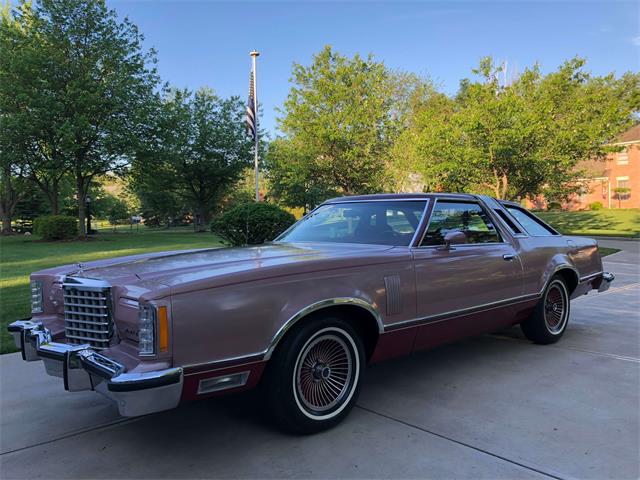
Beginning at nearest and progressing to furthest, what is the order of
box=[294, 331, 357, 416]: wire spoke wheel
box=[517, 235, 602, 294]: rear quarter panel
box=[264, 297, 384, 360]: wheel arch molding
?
1. box=[264, 297, 384, 360]: wheel arch molding
2. box=[294, 331, 357, 416]: wire spoke wheel
3. box=[517, 235, 602, 294]: rear quarter panel

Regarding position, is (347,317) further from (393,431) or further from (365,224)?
(365,224)

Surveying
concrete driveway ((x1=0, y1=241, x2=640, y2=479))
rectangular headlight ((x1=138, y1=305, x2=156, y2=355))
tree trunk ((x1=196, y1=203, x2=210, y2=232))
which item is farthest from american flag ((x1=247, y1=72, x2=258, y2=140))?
tree trunk ((x1=196, y1=203, x2=210, y2=232))

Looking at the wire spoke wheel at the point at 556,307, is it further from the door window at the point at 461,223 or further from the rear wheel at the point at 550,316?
the door window at the point at 461,223

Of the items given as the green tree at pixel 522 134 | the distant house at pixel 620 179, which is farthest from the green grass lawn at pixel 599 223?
the distant house at pixel 620 179

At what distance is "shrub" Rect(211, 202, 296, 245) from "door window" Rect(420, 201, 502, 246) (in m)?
6.76

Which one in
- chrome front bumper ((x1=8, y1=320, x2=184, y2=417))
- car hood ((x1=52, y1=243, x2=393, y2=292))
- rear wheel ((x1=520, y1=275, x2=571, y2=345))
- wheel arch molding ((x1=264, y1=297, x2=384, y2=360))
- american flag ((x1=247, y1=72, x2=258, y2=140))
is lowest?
rear wheel ((x1=520, y1=275, x2=571, y2=345))

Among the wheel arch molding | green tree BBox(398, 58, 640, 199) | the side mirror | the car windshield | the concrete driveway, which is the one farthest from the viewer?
green tree BBox(398, 58, 640, 199)

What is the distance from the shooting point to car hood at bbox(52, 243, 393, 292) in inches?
107

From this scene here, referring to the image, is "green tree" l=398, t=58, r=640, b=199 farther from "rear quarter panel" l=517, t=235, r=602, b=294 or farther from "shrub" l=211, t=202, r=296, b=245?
"rear quarter panel" l=517, t=235, r=602, b=294

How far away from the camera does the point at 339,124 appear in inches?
989

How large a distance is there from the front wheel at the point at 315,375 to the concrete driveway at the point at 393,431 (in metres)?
0.14

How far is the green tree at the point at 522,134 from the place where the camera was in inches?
634

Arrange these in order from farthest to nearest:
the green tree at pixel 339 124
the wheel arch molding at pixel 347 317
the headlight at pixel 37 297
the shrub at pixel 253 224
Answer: the green tree at pixel 339 124
the shrub at pixel 253 224
the headlight at pixel 37 297
the wheel arch molding at pixel 347 317

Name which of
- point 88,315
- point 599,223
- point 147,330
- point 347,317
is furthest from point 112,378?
point 599,223
